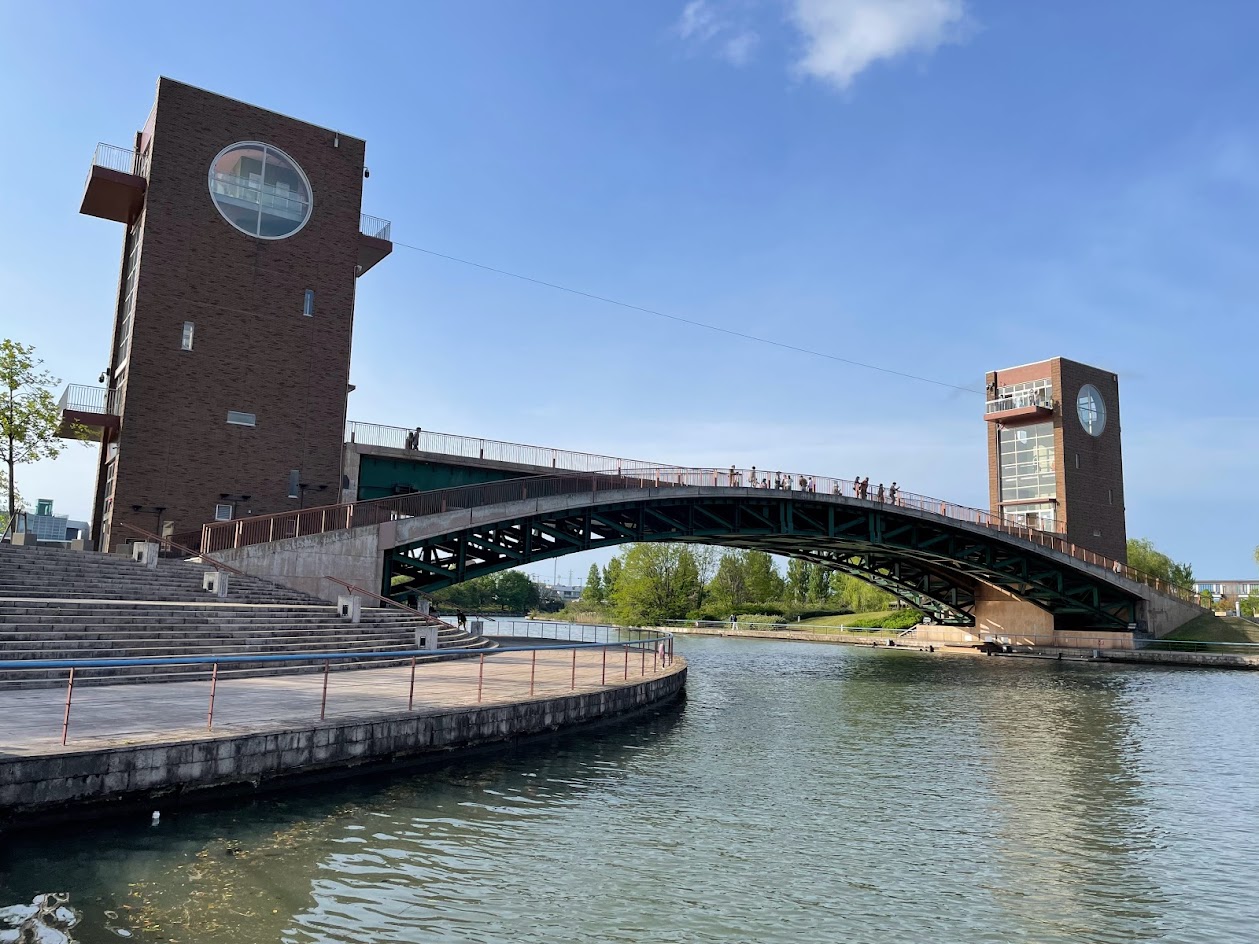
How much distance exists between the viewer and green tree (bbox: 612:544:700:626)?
8938cm

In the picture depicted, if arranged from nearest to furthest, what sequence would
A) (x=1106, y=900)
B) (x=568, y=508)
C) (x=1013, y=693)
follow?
(x=1106, y=900)
(x=1013, y=693)
(x=568, y=508)

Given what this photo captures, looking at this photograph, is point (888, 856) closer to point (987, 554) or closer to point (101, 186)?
point (101, 186)

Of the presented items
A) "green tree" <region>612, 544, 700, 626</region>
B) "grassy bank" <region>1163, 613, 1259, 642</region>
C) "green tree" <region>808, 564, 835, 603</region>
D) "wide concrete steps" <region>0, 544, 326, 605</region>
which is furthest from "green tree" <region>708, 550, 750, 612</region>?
"wide concrete steps" <region>0, 544, 326, 605</region>

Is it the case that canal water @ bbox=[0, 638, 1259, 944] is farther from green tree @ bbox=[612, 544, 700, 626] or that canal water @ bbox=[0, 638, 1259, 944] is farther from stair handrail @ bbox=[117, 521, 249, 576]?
green tree @ bbox=[612, 544, 700, 626]

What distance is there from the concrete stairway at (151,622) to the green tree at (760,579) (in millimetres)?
68131

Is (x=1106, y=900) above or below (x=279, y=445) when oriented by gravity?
below

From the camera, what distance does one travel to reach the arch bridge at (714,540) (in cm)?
3084

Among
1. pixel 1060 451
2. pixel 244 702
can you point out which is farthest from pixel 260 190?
pixel 1060 451

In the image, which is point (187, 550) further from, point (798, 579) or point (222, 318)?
point (798, 579)

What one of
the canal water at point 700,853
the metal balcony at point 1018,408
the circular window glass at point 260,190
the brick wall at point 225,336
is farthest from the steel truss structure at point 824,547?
the canal water at point 700,853

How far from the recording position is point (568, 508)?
3694cm

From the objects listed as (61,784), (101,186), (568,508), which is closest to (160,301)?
(101,186)

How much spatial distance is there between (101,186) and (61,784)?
30.1 m

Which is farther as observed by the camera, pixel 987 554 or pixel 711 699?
pixel 987 554
